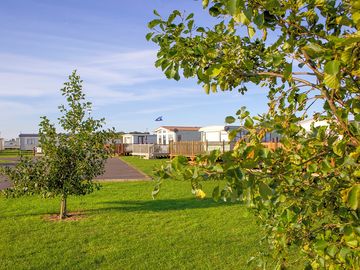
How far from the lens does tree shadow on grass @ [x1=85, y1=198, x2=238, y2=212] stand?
38.6 feet

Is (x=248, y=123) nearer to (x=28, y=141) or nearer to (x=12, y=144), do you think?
(x=28, y=141)

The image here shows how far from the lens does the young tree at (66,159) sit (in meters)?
10.2

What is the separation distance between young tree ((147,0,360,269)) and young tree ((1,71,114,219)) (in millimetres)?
7798

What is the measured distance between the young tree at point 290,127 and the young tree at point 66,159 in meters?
7.80

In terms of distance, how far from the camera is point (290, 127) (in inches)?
98.1

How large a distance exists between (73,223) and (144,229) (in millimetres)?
1951

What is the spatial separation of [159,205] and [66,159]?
11.0 ft

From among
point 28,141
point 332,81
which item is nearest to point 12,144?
point 28,141

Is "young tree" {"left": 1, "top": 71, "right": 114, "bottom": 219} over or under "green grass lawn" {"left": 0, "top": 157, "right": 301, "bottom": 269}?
over

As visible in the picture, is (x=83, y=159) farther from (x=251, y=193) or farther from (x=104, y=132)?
(x=251, y=193)

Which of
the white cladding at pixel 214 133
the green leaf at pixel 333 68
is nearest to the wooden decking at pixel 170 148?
the white cladding at pixel 214 133

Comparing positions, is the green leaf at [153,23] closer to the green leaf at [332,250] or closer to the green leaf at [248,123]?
the green leaf at [248,123]

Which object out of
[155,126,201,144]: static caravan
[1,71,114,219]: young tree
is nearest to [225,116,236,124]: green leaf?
[1,71,114,219]: young tree

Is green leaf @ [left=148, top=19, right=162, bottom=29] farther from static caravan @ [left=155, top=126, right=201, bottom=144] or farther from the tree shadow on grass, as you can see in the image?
static caravan @ [left=155, top=126, right=201, bottom=144]
